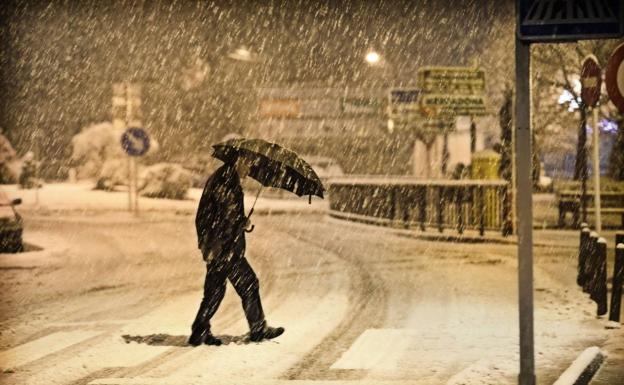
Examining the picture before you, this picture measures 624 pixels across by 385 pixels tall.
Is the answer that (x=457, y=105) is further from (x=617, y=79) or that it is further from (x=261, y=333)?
(x=261, y=333)

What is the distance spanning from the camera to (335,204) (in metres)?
25.3

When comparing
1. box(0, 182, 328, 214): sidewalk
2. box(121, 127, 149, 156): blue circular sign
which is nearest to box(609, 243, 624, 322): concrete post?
box(121, 127, 149, 156): blue circular sign

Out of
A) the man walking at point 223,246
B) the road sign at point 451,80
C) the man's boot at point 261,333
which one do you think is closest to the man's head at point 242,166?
the man walking at point 223,246

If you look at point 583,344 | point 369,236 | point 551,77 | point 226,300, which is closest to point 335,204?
point 369,236

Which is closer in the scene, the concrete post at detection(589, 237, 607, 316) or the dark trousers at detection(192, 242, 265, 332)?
the dark trousers at detection(192, 242, 265, 332)

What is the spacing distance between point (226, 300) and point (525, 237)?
608 cm

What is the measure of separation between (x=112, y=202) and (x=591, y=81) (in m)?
23.0

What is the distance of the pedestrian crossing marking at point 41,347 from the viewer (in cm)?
772

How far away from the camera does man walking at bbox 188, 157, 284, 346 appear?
7996 millimetres

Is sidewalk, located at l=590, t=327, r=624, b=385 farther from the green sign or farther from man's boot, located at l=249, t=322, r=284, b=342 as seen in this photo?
the green sign

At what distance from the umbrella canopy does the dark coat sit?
179 millimetres

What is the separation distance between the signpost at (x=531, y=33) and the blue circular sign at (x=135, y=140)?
53.5 ft

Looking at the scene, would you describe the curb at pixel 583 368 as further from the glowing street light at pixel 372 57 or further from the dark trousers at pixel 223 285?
the glowing street light at pixel 372 57

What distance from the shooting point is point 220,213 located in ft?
26.3
